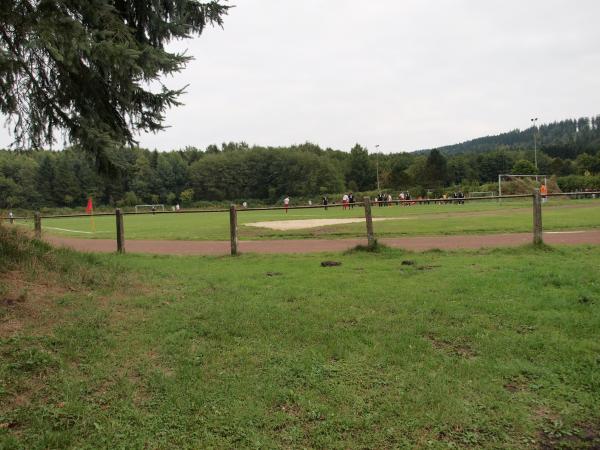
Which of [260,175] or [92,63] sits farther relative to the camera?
[260,175]

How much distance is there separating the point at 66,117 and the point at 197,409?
17.3ft

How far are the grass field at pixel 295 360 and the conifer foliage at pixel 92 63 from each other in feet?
6.70

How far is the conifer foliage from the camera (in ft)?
17.1

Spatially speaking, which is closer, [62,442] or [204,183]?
[62,442]

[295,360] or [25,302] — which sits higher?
[25,302]

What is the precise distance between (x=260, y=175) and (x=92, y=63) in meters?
118

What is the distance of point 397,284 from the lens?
7250 millimetres

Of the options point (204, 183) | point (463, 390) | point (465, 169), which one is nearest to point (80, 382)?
point (463, 390)

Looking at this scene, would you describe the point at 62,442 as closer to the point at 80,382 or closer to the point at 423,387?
the point at 80,382

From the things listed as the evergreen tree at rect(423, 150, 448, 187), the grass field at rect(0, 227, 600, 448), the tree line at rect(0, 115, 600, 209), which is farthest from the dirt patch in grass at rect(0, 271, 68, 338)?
the evergreen tree at rect(423, 150, 448, 187)

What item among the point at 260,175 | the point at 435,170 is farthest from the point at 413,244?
the point at 260,175

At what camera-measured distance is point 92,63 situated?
6012mm

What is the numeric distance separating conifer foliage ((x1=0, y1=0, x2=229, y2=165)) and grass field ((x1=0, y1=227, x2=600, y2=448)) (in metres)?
2.04

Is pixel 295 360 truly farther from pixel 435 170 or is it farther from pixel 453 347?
pixel 435 170
